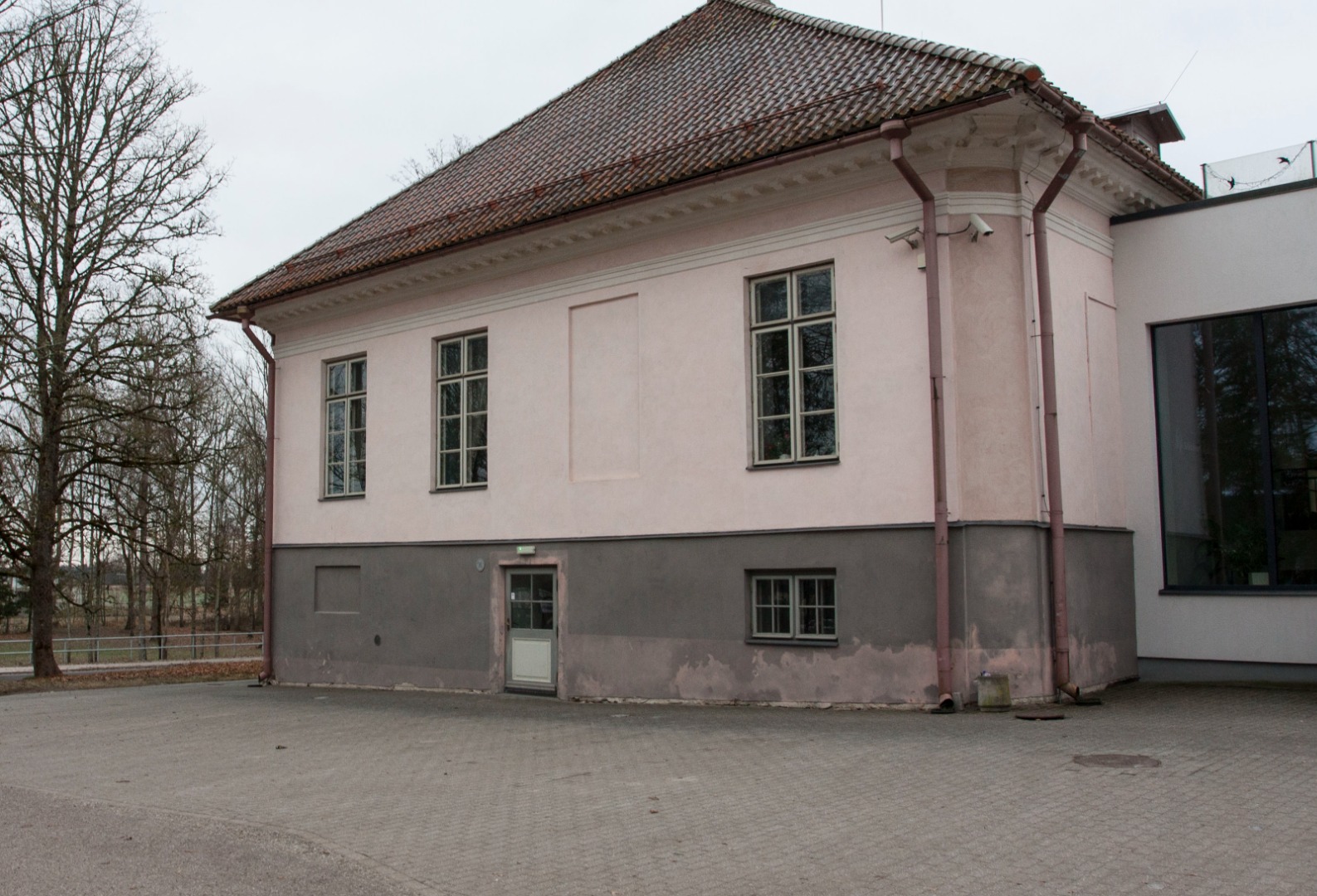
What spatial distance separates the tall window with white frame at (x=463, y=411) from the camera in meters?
16.5

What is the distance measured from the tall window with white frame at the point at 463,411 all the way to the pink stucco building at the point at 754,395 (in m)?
0.05

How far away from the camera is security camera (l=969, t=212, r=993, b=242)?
1174cm

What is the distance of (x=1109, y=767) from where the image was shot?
7.96 meters

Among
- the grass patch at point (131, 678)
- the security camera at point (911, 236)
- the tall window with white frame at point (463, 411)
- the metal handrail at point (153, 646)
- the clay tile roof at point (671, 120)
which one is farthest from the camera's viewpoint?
the metal handrail at point (153, 646)

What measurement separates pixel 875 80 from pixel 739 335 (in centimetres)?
320

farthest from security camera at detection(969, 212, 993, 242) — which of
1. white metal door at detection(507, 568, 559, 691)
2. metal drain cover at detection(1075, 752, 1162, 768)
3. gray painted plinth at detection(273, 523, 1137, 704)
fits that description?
white metal door at detection(507, 568, 559, 691)

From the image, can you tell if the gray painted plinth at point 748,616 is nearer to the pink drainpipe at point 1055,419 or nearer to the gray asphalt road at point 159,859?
the pink drainpipe at point 1055,419

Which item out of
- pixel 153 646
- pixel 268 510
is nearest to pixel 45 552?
pixel 268 510

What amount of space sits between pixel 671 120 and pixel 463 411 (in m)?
5.06

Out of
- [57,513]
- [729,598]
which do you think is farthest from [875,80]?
[57,513]

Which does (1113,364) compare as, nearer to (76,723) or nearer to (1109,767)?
(1109,767)

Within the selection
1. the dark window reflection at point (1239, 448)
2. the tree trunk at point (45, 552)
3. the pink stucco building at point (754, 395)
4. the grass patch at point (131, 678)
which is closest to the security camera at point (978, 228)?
the pink stucco building at point (754, 395)

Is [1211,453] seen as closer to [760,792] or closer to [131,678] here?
[760,792]

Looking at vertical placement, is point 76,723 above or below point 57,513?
below
